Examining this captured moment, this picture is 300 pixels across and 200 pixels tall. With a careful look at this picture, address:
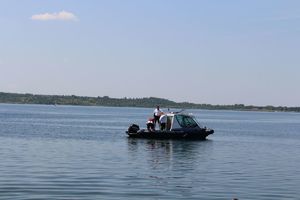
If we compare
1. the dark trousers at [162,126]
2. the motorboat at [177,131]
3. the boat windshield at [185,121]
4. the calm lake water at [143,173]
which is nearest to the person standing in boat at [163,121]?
the dark trousers at [162,126]

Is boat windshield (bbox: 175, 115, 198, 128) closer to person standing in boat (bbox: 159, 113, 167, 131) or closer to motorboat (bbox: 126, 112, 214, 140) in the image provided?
motorboat (bbox: 126, 112, 214, 140)

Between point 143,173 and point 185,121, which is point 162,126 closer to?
point 185,121

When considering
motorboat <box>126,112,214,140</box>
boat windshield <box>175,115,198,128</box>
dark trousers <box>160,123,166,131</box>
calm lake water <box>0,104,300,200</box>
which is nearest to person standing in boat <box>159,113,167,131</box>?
dark trousers <box>160,123,166,131</box>

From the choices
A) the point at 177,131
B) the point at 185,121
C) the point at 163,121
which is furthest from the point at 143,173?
the point at 185,121

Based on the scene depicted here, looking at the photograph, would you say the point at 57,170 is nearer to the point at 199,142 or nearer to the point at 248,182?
the point at 248,182

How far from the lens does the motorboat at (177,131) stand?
5044 cm

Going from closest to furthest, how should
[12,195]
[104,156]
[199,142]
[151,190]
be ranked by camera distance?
1. [12,195]
2. [151,190]
3. [104,156]
4. [199,142]

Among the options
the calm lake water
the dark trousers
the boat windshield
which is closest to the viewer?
the calm lake water

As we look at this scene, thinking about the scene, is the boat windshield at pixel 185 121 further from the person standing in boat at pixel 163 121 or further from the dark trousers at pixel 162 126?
the dark trousers at pixel 162 126

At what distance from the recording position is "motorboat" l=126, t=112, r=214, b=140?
5044cm

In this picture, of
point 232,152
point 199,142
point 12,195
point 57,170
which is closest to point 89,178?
point 57,170

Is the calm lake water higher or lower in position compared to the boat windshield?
lower

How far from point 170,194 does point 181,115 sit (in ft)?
98.0

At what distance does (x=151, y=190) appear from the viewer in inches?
898
